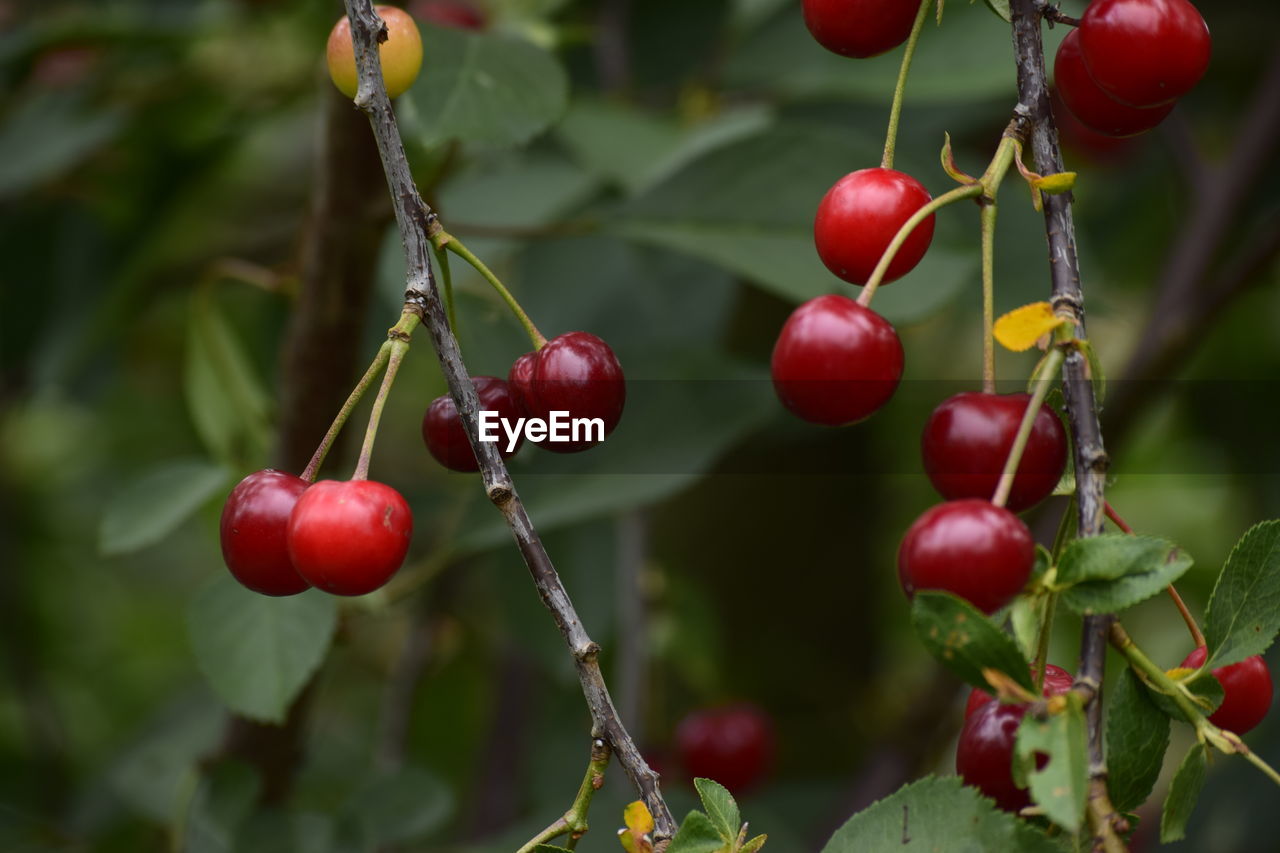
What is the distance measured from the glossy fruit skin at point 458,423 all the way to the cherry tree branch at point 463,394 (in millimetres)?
77

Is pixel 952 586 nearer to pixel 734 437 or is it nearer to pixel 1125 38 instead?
pixel 1125 38

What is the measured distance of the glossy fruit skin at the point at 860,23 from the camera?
0.63 m

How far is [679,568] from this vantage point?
6.24 ft

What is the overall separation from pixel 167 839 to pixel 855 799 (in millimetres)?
797

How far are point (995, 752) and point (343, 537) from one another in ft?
1.03

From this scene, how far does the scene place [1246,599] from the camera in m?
0.60

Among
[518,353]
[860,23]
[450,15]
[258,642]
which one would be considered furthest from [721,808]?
[450,15]

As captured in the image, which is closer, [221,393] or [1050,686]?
[1050,686]

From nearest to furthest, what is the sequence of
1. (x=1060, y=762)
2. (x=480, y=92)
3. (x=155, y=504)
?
(x=1060, y=762), (x=480, y=92), (x=155, y=504)

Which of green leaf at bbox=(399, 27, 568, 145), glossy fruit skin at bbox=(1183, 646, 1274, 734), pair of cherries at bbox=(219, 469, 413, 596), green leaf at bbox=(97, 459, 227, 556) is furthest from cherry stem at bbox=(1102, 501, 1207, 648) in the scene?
green leaf at bbox=(97, 459, 227, 556)

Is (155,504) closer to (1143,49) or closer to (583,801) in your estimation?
(583,801)

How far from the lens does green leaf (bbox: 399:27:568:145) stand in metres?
0.89

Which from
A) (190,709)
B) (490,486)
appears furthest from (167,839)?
(490,486)

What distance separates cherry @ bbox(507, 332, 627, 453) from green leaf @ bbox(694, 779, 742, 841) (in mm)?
180
